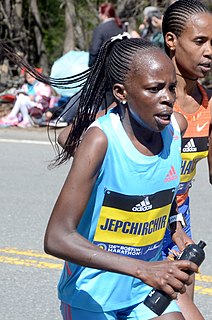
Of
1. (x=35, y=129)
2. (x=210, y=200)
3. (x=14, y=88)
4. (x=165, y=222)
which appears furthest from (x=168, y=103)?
(x=14, y=88)

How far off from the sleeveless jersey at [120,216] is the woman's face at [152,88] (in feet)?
0.41

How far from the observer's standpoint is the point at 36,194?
7918 mm

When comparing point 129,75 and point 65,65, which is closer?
point 129,75

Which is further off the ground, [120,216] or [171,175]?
[171,175]

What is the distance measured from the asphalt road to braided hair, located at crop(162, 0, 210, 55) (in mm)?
2041

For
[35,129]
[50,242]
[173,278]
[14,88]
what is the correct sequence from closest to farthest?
[173,278], [50,242], [35,129], [14,88]

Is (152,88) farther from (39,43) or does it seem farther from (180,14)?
(39,43)

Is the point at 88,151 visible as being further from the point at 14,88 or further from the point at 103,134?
the point at 14,88

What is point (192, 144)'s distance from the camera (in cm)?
383

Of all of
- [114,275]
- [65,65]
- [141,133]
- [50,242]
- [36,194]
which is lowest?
[65,65]

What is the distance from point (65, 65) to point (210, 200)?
5271mm

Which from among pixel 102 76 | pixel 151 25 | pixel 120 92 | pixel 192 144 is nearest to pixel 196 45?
pixel 192 144

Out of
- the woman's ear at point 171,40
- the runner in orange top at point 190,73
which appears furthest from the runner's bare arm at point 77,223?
the woman's ear at point 171,40

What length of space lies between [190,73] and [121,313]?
1.28 meters
